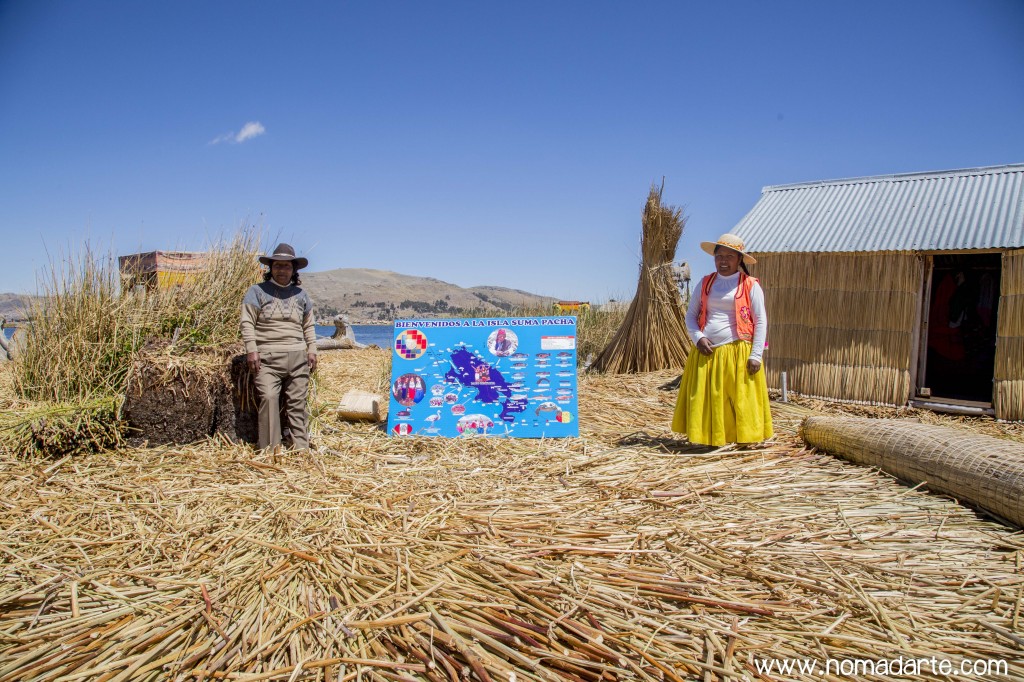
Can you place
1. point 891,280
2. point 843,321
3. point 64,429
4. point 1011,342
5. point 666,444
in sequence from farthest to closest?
point 843,321
point 891,280
point 1011,342
point 666,444
point 64,429

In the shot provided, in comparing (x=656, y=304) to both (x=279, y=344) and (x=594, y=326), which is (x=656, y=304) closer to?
(x=594, y=326)

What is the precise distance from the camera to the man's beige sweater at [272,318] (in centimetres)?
446

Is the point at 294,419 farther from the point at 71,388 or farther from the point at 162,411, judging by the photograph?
the point at 71,388

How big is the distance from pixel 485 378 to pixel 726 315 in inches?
81.1

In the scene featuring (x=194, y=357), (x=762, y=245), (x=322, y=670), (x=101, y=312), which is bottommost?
(x=322, y=670)

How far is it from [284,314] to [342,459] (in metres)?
1.18

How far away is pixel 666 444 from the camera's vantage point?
5020 millimetres

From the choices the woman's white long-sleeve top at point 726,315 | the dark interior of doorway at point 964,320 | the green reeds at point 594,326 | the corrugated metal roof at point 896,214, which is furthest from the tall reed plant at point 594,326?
the woman's white long-sleeve top at point 726,315

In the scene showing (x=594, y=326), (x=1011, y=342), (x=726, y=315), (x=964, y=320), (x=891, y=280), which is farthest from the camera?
(x=594, y=326)

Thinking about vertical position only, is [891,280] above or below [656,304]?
above

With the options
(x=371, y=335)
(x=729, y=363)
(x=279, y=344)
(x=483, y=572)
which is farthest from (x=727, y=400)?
(x=371, y=335)

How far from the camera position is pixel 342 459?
4422mm

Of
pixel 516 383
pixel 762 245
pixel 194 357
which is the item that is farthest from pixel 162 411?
pixel 762 245

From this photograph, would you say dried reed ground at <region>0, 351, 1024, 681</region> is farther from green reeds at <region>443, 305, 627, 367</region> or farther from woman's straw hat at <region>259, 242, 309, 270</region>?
green reeds at <region>443, 305, 627, 367</region>
